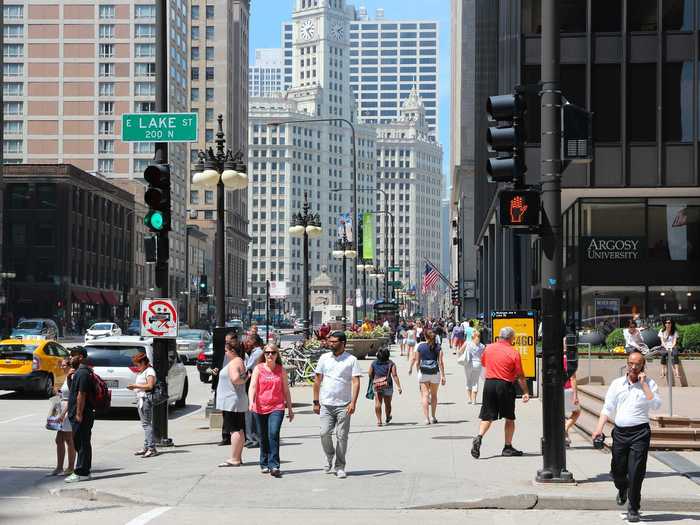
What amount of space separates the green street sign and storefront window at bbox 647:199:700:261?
28.7m

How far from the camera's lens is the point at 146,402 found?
16641mm

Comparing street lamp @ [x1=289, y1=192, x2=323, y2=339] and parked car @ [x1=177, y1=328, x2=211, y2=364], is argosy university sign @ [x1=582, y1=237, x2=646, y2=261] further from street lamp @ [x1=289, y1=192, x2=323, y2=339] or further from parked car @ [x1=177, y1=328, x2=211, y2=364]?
parked car @ [x1=177, y1=328, x2=211, y2=364]

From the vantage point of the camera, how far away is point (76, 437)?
46.6ft

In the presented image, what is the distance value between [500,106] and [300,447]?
7294 millimetres

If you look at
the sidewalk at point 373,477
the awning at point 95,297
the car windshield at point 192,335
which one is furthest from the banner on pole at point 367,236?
the sidewalk at point 373,477

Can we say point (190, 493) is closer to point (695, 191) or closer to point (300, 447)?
point (300, 447)

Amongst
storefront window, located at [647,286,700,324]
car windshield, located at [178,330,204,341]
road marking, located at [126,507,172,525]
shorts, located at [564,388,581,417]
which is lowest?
road marking, located at [126,507,172,525]

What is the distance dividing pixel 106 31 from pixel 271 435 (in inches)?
4652

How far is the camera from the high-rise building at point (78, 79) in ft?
408

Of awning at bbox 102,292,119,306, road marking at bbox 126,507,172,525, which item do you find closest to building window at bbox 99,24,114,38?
awning at bbox 102,292,119,306

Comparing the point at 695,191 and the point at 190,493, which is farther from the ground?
the point at 695,191

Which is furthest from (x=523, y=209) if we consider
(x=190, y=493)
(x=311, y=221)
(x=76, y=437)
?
(x=311, y=221)

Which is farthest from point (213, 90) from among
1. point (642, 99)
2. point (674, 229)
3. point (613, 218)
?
point (642, 99)

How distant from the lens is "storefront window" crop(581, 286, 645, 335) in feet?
138
